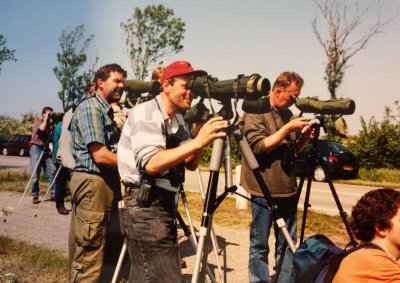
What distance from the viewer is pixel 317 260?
5.75ft

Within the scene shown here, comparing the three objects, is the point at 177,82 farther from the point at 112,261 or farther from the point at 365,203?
the point at 112,261

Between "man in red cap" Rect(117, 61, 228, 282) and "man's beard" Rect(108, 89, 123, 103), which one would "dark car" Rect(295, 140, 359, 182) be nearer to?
"man's beard" Rect(108, 89, 123, 103)

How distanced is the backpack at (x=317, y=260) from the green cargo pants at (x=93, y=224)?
5.20ft

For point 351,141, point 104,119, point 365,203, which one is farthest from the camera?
point 351,141

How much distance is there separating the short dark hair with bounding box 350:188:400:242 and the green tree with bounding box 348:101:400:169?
1558 centimetres

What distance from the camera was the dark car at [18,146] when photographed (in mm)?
26422

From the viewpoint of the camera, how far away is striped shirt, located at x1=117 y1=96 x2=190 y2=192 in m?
1.80

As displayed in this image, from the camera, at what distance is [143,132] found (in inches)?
72.0

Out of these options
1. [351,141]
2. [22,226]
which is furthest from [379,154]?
[22,226]

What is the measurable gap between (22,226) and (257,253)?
14.5ft

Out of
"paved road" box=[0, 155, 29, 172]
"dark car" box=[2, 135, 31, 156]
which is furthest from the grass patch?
"dark car" box=[2, 135, 31, 156]

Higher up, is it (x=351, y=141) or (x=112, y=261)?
(x=351, y=141)

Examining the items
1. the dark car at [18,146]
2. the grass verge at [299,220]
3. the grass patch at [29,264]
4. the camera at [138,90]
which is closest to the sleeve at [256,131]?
the camera at [138,90]

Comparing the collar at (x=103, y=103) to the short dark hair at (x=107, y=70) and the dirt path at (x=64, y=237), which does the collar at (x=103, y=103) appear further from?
the dirt path at (x=64, y=237)
